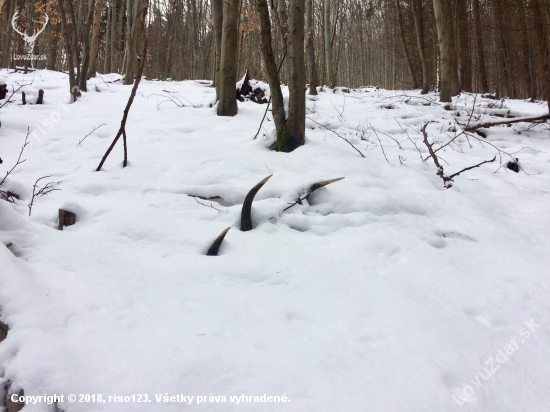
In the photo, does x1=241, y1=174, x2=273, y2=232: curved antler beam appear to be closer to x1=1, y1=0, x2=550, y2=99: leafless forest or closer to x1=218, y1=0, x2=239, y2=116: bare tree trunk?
x1=1, y1=0, x2=550, y2=99: leafless forest

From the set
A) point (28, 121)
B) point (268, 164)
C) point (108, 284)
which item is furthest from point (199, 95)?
point (108, 284)

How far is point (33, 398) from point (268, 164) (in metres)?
2.23

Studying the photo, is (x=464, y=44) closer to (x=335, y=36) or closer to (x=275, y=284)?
(x=335, y=36)

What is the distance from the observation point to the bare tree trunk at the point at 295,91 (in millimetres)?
Result: 3301

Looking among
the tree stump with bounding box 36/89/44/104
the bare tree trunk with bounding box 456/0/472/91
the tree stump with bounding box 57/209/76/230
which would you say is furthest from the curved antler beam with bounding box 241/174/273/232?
the bare tree trunk with bounding box 456/0/472/91

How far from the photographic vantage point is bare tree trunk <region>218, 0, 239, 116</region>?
4.45 metres

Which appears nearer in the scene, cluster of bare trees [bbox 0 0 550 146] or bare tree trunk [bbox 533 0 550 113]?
cluster of bare trees [bbox 0 0 550 146]

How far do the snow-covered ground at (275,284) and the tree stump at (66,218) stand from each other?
0.18ft

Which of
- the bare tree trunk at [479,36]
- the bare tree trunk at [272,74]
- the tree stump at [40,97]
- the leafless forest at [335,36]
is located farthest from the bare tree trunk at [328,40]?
the tree stump at [40,97]

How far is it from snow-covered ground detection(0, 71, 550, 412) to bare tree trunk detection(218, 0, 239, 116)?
157cm

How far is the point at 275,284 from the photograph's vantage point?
162 cm

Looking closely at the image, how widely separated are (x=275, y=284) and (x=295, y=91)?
2.30 meters

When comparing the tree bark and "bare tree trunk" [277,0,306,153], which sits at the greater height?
the tree bark

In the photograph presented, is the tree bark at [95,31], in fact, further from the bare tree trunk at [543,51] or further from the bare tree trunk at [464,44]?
the bare tree trunk at [464,44]
